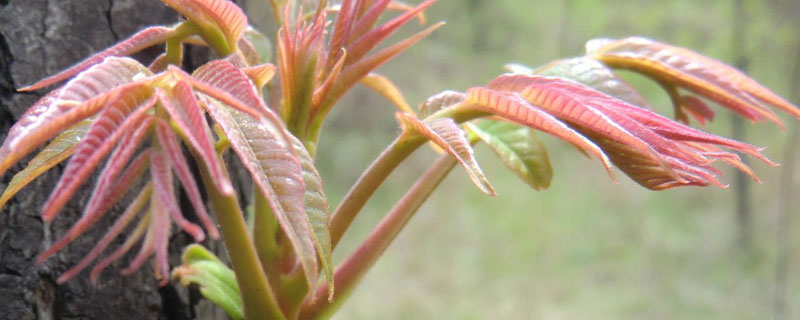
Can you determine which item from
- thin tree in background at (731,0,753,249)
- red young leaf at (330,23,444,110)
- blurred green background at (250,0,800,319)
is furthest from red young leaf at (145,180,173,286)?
thin tree in background at (731,0,753,249)

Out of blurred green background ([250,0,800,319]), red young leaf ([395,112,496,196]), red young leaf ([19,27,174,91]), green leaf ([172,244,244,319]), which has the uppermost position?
red young leaf ([19,27,174,91])

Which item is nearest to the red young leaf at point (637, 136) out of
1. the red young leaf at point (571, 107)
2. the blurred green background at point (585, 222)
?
the red young leaf at point (571, 107)

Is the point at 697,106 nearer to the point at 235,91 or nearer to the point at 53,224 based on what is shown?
the point at 235,91

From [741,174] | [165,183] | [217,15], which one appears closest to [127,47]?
[217,15]

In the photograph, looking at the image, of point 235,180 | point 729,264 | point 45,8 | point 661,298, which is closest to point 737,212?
point 729,264

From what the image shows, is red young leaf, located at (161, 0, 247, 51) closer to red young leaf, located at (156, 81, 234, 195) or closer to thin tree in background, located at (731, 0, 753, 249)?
red young leaf, located at (156, 81, 234, 195)

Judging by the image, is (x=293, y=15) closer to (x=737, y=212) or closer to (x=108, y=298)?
(x=108, y=298)
